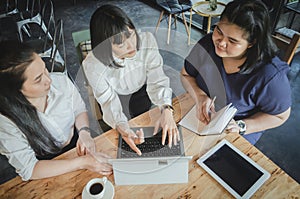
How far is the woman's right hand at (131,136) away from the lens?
40.1 inches

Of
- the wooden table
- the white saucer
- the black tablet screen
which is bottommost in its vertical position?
the wooden table

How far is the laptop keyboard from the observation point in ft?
3.19

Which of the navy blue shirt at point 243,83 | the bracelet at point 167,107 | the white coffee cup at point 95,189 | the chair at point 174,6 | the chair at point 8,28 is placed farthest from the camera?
the chair at point 174,6

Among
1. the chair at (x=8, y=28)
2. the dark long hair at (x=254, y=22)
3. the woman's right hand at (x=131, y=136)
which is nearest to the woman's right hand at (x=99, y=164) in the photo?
the woman's right hand at (x=131, y=136)

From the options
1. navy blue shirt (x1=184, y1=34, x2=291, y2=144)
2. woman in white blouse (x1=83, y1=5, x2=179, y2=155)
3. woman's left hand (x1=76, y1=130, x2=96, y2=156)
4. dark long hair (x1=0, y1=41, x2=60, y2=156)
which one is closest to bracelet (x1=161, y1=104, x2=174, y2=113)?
woman in white blouse (x1=83, y1=5, x2=179, y2=155)

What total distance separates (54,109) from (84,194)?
1.48ft

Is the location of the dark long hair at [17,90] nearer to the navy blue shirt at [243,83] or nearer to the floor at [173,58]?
the floor at [173,58]

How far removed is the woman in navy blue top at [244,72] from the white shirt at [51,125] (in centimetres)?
61

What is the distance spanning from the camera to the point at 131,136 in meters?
1.07

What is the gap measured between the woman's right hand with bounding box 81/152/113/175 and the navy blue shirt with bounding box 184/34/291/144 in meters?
0.61

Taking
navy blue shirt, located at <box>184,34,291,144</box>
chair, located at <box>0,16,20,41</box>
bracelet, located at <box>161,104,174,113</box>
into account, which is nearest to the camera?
navy blue shirt, located at <box>184,34,291,144</box>

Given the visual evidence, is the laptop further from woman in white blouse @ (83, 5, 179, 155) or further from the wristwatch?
the wristwatch

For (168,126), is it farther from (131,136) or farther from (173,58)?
(173,58)

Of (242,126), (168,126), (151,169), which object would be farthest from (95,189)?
(242,126)
